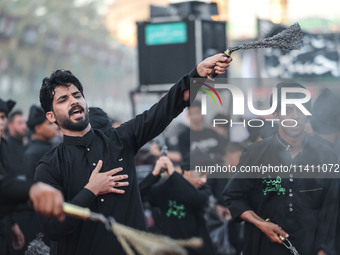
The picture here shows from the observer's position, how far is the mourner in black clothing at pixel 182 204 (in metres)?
5.66

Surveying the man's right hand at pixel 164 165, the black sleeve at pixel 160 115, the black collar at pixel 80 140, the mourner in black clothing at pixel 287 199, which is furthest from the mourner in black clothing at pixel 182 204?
the black collar at pixel 80 140

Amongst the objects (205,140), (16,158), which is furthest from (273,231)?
(16,158)

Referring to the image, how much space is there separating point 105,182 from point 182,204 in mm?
2242

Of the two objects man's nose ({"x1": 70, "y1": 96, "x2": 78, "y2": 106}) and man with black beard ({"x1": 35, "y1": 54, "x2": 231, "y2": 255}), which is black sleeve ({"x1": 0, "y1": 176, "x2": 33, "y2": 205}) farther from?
man's nose ({"x1": 70, "y1": 96, "x2": 78, "y2": 106})

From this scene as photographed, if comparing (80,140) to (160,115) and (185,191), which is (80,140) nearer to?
(160,115)

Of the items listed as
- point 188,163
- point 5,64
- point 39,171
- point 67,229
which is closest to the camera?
point 67,229

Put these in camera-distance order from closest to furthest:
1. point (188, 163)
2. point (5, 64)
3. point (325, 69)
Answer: point (188, 163) → point (325, 69) → point (5, 64)

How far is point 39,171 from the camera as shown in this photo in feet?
12.1

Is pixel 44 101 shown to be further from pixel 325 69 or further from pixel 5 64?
pixel 5 64

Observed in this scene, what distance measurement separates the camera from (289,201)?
4238 mm

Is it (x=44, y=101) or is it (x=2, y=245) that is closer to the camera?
(x=44, y=101)

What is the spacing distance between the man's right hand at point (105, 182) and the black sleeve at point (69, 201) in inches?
2.2

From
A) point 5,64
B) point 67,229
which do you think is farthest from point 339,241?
point 5,64

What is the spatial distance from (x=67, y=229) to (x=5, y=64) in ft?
90.5
